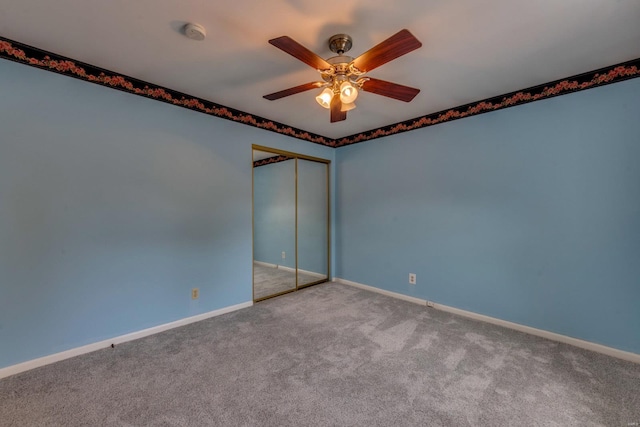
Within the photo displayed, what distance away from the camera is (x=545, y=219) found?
2467 millimetres

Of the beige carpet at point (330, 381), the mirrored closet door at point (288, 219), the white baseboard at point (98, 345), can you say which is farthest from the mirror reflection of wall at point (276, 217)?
the beige carpet at point (330, 381)

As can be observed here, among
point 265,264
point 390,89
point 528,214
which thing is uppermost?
point 390,89

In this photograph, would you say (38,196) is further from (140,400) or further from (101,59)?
(140,400)

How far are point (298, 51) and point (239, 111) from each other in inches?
73.0

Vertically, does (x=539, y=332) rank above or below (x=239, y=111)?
below

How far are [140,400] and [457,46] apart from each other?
321 cm

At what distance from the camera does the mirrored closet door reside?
402 cm

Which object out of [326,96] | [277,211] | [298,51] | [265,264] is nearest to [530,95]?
[326,96]

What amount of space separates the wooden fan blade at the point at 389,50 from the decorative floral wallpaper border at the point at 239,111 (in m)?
1.85

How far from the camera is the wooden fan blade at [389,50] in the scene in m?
1.37

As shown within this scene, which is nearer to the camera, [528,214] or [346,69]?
[346,69]

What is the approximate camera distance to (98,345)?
7.32 feet

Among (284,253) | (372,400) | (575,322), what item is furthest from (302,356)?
(575,322)

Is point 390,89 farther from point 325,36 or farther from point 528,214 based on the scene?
point 528,214
